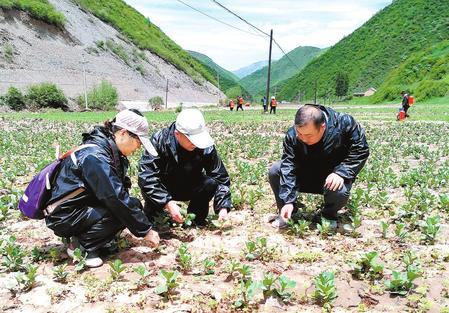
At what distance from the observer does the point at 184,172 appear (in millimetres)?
5129

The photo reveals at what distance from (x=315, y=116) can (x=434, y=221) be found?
171cm

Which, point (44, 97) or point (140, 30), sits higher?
point (140, 30)

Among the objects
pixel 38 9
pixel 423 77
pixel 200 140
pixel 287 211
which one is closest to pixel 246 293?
pixel 287 211

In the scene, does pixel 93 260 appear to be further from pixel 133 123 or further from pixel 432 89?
pixel 432 89

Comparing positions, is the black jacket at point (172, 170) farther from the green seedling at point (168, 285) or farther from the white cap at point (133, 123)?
the green seedling at point (168, 285)

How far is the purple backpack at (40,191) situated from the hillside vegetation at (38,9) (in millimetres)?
54780

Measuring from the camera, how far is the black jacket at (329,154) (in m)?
5.06

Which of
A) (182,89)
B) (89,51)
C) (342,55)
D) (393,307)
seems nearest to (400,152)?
(393,307)

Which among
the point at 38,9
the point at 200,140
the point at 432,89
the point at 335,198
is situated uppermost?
the point at 38,9

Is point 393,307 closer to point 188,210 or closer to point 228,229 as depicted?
point 228,229

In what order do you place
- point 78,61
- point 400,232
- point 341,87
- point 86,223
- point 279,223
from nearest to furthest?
point 86,223, point 400,232, point 279,223, point 78,61, point 341,87

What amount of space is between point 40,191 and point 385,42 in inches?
4665

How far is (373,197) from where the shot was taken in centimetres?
645

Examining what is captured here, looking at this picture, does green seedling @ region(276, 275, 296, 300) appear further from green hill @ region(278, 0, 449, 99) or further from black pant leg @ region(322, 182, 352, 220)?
green hill @ region(278, 0, 449, 99)
